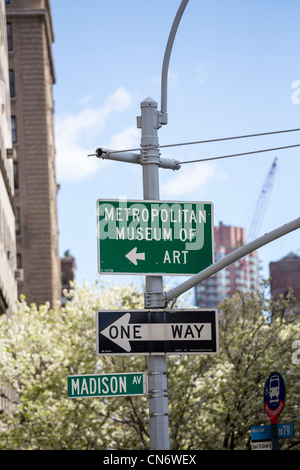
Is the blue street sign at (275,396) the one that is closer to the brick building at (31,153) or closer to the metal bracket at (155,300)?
the metal bracket at (155,300)

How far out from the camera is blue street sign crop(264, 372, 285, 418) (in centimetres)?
1517

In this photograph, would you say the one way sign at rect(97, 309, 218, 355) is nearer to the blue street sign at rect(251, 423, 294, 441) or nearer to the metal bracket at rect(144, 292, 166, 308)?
the metal bracket at rect(144, 292, 166, 308)

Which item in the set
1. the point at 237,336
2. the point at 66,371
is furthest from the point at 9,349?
the point at 237,336

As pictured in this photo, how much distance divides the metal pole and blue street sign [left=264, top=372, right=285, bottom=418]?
3.87m

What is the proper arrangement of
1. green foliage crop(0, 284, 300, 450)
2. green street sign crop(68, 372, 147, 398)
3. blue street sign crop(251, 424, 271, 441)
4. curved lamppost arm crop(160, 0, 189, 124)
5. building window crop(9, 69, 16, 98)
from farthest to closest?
building window crop(9, 69, 16, 98) → green foliage crop(0, 284, 300, 450) → blue street sign crop(251, 424, 271, 441) → curved lamppost arm crop(160, 0, 189, 124) → green street sign crop(68, 372, 147, 398)

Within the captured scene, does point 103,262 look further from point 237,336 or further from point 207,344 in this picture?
point 237,336

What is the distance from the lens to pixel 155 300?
1191cm

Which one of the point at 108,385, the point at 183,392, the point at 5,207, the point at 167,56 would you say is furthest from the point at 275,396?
the point at 5,207

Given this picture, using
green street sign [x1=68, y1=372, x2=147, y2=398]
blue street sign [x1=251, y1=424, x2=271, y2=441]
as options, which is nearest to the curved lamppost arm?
green street sign [x1=68, y1=372, x2=147, y2=398]

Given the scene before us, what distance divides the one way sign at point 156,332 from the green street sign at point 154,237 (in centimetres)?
54

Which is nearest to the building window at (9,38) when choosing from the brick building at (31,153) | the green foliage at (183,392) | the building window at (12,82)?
the brick building at (31,153)

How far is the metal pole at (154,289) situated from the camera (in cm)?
1166

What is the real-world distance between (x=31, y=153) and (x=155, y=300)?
71567 millimetres

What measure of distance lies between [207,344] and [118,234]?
177 centimetres
